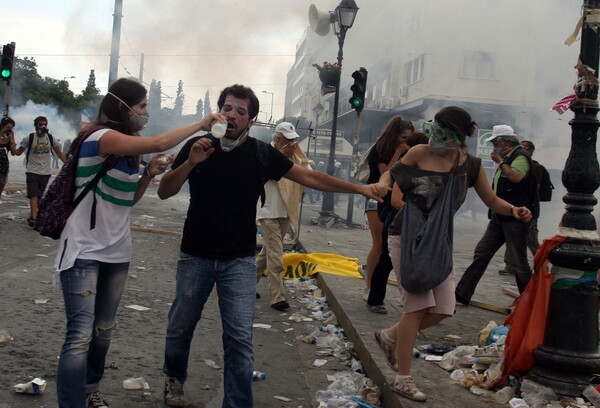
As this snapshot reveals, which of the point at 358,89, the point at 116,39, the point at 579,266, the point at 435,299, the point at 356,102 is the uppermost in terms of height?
the point at 116,39

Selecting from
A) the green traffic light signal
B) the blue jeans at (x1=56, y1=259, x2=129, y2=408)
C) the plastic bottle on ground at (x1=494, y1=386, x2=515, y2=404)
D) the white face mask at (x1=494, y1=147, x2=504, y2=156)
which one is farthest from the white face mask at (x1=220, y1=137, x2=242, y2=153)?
the green traffic light signal

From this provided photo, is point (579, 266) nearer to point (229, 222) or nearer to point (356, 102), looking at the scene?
point (229, 222)

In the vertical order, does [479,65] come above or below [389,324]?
above

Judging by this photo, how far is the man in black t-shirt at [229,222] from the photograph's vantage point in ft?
11.6

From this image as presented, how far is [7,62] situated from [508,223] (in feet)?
46.6

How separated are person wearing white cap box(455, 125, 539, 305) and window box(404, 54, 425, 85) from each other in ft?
77.1

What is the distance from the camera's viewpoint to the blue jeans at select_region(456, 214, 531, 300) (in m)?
6.41

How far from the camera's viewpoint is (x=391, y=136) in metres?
6.19

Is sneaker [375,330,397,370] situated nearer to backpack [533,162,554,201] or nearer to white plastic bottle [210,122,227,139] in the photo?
white plastic bottle [210,122,227,139]

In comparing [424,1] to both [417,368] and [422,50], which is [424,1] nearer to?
[422,50]

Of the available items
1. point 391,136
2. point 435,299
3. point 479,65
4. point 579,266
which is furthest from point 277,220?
point 479,65

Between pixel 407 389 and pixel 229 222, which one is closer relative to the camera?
pixel 229 222

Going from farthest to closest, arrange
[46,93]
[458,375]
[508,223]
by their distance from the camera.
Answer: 1. [46,93]
2. [508,223]
3. [458,375]

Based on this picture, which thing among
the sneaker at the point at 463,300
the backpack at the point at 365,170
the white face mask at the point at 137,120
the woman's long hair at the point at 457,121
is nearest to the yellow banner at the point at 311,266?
the sneaker at the point at 463,300
